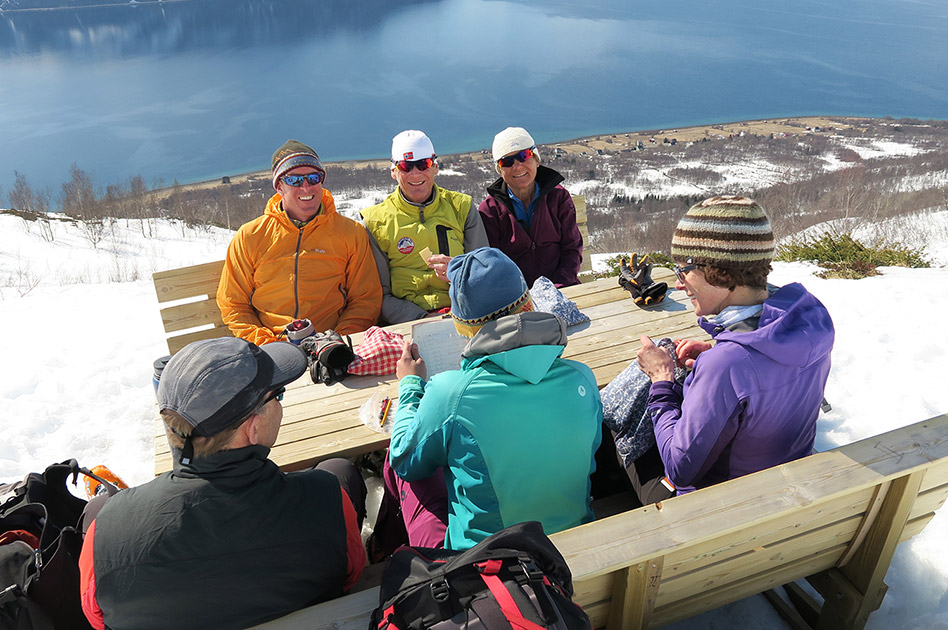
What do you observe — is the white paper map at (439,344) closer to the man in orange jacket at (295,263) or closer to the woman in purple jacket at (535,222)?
the man in orange jacket at (295,263)

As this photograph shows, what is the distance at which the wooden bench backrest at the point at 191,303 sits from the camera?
11.6 feet

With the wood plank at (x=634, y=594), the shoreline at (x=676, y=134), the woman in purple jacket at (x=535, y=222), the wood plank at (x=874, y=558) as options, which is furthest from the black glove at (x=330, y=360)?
the shoreline at (x=676, y=134)

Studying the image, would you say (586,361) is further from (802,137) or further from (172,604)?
(802,137)

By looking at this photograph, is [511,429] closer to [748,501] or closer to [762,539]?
[748,501]

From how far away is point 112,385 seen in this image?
443 centimetres

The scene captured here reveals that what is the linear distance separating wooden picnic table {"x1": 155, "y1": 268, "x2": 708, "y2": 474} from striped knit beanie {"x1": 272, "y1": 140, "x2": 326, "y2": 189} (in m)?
1.10

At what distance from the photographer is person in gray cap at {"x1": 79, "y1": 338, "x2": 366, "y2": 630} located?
144cm

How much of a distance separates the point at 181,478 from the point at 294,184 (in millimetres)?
2287

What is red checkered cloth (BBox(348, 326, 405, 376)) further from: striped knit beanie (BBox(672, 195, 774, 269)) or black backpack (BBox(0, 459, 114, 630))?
striped knit beanie (BBox(672, 195, 774, 269))

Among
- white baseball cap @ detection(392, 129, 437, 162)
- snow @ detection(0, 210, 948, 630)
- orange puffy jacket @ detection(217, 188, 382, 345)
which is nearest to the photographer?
snow @ detection(0, 210, 948, 630)

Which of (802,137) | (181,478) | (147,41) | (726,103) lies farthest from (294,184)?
(147,41)

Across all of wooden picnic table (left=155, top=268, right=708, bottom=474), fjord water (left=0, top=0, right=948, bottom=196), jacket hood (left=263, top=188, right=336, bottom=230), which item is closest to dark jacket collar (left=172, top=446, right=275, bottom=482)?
wooden picnic table (left=155, top=268, right=708, bottom=474)

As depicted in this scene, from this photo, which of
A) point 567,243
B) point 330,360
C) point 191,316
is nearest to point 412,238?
point 567,243

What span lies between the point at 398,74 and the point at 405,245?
239 ft
